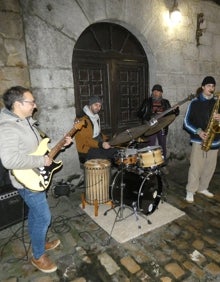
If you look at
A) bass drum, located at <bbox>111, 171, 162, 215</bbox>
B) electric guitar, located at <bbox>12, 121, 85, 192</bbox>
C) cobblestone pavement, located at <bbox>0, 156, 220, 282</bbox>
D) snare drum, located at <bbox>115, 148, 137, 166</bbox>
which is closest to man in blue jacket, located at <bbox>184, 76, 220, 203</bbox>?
cobblestone pavement, located at <bbox>0, 156, 220, 282</bbox>

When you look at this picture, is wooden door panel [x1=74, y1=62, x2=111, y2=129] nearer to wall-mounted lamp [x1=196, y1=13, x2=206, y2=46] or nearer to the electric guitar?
the electric guitar

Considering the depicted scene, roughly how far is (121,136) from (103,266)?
5.92 ft

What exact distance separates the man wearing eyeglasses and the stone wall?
175cm

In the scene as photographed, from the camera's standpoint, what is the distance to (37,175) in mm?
2582

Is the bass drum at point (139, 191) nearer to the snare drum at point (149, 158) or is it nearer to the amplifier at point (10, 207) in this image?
the snare drum at point (149, 158)

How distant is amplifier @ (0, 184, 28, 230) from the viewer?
3.47 m

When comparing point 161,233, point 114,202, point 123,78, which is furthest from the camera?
point 123,78

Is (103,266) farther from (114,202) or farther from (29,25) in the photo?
(29,25)

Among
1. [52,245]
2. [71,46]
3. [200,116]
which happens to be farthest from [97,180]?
[71,46]

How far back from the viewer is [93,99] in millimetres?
4500

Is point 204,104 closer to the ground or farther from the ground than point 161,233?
farther from the ground

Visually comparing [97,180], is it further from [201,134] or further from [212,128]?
[212,128]

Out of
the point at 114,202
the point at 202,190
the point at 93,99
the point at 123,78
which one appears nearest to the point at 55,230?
the point at 114,202

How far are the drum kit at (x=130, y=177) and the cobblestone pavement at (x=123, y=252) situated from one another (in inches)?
17.8
